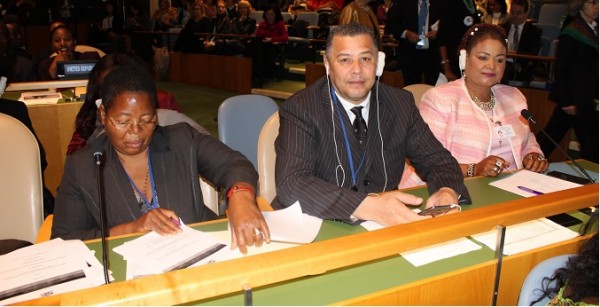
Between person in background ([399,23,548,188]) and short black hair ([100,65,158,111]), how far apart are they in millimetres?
1356

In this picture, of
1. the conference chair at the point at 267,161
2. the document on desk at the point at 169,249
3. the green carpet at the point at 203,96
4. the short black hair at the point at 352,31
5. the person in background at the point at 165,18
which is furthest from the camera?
the person in background at the point at 165,18

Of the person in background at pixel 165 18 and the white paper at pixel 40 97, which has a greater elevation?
the person in background at pixel 165 18

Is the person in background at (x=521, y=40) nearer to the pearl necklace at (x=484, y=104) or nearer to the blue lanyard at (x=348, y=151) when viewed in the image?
the pearl necklace at (x=484, y=104)

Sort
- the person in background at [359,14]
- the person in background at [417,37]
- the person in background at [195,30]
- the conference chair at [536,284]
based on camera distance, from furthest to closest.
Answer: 1. the person in background at [195,30]
2. the person in background at [359,14]
3. the person in background at [417,37]
4. the conference chair at [536,284]

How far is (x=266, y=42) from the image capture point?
9062mm

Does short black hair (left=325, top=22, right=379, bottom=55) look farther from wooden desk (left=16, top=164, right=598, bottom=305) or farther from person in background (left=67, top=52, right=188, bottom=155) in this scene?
person in background (left=67, top=52, right=188, bottom=155)

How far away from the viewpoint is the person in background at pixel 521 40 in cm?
567

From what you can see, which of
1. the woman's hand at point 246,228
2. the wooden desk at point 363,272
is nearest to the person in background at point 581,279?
the wooden desk at point 363,272

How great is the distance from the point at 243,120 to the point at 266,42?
20.0 ft

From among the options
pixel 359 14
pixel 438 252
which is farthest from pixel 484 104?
pixel 359 14

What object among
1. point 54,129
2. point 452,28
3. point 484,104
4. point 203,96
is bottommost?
point 203,96

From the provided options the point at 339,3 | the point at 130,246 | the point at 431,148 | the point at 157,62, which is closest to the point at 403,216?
the point at 431,148

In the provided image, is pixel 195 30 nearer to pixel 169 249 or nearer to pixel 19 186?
pixel 19 186

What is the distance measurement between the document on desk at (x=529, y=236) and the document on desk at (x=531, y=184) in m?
0.34
